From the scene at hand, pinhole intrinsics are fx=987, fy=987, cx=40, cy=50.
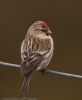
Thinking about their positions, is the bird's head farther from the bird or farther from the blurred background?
the blurred background

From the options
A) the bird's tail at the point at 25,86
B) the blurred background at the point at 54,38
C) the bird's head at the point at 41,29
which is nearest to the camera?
the bird's tail at the point at 25,86

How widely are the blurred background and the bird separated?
46.2 inches

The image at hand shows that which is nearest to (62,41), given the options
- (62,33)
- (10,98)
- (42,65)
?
(62,33)

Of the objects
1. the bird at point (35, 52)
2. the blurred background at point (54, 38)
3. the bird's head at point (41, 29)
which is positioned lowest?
the blurred background at point (54, 38)

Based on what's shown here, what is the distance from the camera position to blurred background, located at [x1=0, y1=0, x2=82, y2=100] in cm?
733

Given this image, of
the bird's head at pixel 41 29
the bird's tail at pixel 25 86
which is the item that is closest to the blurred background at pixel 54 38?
the bird's head at pixel 41 29

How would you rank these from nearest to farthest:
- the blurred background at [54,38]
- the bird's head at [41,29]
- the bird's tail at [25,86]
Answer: the bird's tail at [25,86] < the bird's head at [41,29] < the blurred background at [54,38]

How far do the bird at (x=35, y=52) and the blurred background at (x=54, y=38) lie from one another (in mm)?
1173

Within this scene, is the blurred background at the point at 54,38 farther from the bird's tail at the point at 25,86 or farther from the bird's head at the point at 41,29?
the bird's tail at the point at 25,86

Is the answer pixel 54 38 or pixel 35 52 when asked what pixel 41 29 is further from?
pixel 54 38

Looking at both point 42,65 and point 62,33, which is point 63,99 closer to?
point 62,33

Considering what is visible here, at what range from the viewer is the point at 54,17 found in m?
7.48

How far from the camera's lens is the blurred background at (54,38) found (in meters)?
7.33

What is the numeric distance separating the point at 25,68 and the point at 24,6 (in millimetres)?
1975
